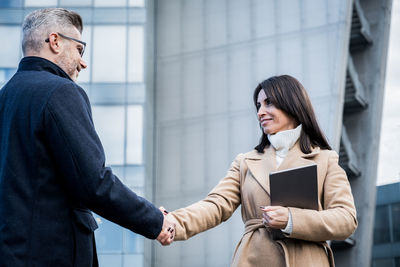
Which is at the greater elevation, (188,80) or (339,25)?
(339,25)

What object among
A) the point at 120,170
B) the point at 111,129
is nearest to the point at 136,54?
the point at 111,129

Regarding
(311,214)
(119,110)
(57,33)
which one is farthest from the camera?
(119,110)

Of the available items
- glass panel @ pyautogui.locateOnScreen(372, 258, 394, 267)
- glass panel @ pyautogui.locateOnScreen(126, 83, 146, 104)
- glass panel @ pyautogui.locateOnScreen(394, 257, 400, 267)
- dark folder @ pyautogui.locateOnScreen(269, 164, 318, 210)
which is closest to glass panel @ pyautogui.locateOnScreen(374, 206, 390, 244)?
glass panel @ pyautogui.locateOnScreen(372, 258, 394, 267)

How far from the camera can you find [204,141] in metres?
25.7

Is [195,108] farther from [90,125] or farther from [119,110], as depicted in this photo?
[90,125]

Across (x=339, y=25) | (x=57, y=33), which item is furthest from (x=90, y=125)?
(x=339, y=25)

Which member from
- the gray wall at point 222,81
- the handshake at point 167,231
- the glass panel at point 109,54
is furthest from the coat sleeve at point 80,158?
the glass panel at point 109,54

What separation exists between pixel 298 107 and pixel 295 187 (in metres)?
0.69

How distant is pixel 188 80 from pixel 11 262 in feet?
77.8

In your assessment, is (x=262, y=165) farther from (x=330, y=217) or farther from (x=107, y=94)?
(x=107, y=94)

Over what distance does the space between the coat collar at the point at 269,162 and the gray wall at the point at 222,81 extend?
19450 millimetres

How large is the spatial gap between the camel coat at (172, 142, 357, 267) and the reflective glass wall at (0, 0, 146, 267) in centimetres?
1878

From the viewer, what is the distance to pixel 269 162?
439cm

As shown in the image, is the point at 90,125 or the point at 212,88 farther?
the point at 212,88
